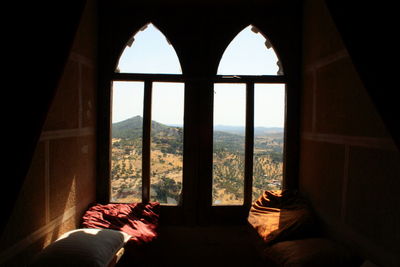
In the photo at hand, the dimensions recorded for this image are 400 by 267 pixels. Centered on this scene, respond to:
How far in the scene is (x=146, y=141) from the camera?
329 centimetres

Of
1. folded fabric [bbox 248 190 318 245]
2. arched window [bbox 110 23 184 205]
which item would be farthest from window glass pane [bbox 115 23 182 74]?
folded fabric [bbox 248 190 318 245]

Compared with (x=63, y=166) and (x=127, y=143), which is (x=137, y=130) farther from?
(x=63, y=166)

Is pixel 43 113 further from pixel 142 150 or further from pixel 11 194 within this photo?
pixel 142 150

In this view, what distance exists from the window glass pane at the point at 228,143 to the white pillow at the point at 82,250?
147 cm

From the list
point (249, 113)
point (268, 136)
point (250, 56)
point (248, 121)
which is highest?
point (250, 56)

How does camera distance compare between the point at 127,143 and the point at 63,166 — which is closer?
the point at 63,166

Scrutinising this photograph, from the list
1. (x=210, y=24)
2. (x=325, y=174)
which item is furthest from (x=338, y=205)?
(x=210, y=24)

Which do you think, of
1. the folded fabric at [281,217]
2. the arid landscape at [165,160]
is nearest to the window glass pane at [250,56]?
the arid landscape at [165,160]

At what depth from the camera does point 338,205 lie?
2.38 m

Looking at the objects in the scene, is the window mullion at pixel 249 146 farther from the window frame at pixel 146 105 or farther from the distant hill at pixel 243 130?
the window frame at pixel 146 105

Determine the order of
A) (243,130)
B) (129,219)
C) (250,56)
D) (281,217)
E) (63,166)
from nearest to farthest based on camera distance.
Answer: (63,166) < (281,217) < (129,219) < (250,56) < (243,130)

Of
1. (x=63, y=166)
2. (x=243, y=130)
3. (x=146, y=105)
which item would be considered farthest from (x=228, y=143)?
(x=63, y=166)

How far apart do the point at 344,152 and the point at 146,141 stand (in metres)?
2.21

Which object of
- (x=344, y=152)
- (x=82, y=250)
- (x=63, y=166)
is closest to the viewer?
(x=82, y=250)
